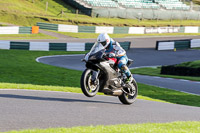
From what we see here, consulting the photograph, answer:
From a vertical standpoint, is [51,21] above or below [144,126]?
above

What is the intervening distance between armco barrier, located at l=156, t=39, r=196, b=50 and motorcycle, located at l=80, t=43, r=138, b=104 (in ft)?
98.6

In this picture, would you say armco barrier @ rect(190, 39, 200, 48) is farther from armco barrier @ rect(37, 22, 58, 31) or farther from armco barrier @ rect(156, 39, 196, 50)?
armco barrier @ rect(37, 22, 58, 31)

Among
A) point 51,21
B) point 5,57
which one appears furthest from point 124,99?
point 51,21

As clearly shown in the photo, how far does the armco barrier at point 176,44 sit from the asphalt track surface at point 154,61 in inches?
42.5

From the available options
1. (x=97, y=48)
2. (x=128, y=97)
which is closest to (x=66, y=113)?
(x=97, y=48)

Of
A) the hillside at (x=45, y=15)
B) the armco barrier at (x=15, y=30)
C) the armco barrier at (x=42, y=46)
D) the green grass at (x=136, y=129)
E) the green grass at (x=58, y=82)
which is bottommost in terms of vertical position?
the green grass at (x=58, y=82)

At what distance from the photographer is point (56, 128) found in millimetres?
6859

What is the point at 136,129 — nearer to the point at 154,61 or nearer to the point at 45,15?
the point at 154,61

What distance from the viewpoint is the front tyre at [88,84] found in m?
9.83

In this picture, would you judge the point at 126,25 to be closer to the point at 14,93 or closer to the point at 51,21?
the point at 51,21

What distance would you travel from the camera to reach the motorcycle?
32.6ft

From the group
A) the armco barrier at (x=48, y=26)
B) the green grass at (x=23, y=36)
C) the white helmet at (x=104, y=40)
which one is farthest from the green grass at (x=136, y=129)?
the armco barrier at (x=48, y=26)

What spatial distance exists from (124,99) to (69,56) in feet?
71.7

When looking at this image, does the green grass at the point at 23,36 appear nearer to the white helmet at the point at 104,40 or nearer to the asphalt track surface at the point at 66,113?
the asphalt track surface at the point at 66,113
